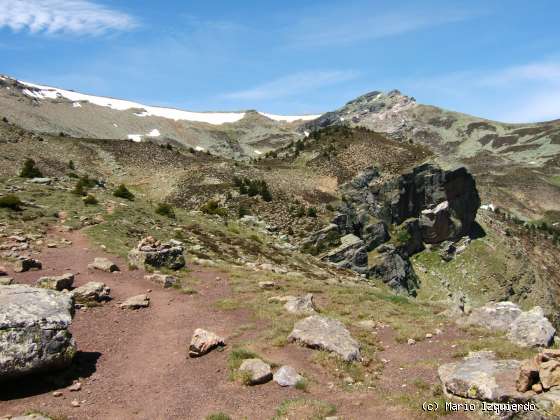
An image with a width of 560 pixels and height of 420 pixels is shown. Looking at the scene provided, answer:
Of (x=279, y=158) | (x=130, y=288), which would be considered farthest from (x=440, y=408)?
(x=279, y=158)

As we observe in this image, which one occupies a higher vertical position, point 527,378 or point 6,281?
point 527,378

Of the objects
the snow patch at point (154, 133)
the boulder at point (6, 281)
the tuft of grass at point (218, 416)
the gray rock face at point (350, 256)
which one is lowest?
the gray rock face at point (350, 256)

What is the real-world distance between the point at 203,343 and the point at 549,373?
27.2 ft

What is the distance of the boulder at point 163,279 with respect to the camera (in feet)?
64.0

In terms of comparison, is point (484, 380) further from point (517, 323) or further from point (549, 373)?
point (517, 323)

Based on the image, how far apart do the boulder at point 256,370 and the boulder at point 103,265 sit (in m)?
11.5

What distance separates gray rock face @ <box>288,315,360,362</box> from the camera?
472 inches

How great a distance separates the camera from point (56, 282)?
54.6ft

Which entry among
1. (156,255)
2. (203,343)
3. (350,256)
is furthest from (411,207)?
(203,343)

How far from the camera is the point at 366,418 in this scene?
880cm

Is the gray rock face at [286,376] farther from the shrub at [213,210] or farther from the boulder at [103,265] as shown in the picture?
the shrub at [213,210]

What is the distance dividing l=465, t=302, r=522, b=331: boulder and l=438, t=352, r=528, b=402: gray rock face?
354 cm

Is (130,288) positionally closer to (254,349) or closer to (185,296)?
(185,296)

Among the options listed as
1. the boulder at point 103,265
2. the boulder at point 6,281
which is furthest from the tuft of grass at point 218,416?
the boulder at point 103,265
